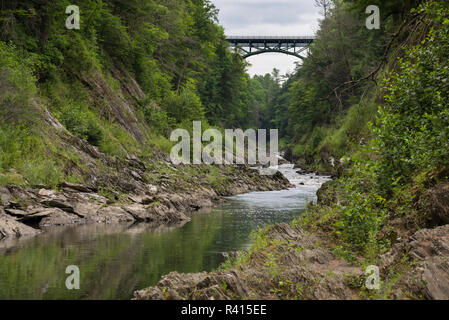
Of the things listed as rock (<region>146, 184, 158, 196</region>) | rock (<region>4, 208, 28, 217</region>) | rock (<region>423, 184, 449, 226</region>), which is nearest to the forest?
rock (<region>423, 184, 449, 226</region>)

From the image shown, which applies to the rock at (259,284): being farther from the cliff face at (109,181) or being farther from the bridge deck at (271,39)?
the bridge deck at (271,39)

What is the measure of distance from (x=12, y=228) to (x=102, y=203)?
4.08m

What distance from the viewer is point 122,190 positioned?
1834 cm

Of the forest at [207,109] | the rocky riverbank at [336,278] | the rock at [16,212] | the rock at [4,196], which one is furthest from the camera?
the rock at [4,196]

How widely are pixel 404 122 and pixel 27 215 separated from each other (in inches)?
430

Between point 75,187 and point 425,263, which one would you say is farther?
point 75,187

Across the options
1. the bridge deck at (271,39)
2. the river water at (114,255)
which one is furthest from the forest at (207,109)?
the bridge deck at (271,39)

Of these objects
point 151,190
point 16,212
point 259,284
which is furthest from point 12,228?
point 259,284

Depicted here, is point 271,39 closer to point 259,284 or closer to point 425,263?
point 259,284

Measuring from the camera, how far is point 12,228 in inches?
494

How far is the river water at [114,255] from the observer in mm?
8055

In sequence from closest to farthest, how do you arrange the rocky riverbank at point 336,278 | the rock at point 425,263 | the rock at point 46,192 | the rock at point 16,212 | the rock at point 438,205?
the rock at point 425,263 → the rocky riverbank at point 336,278 → the rock at point 438,205 → the rock at point 16,212 → the rock at point 46,192
